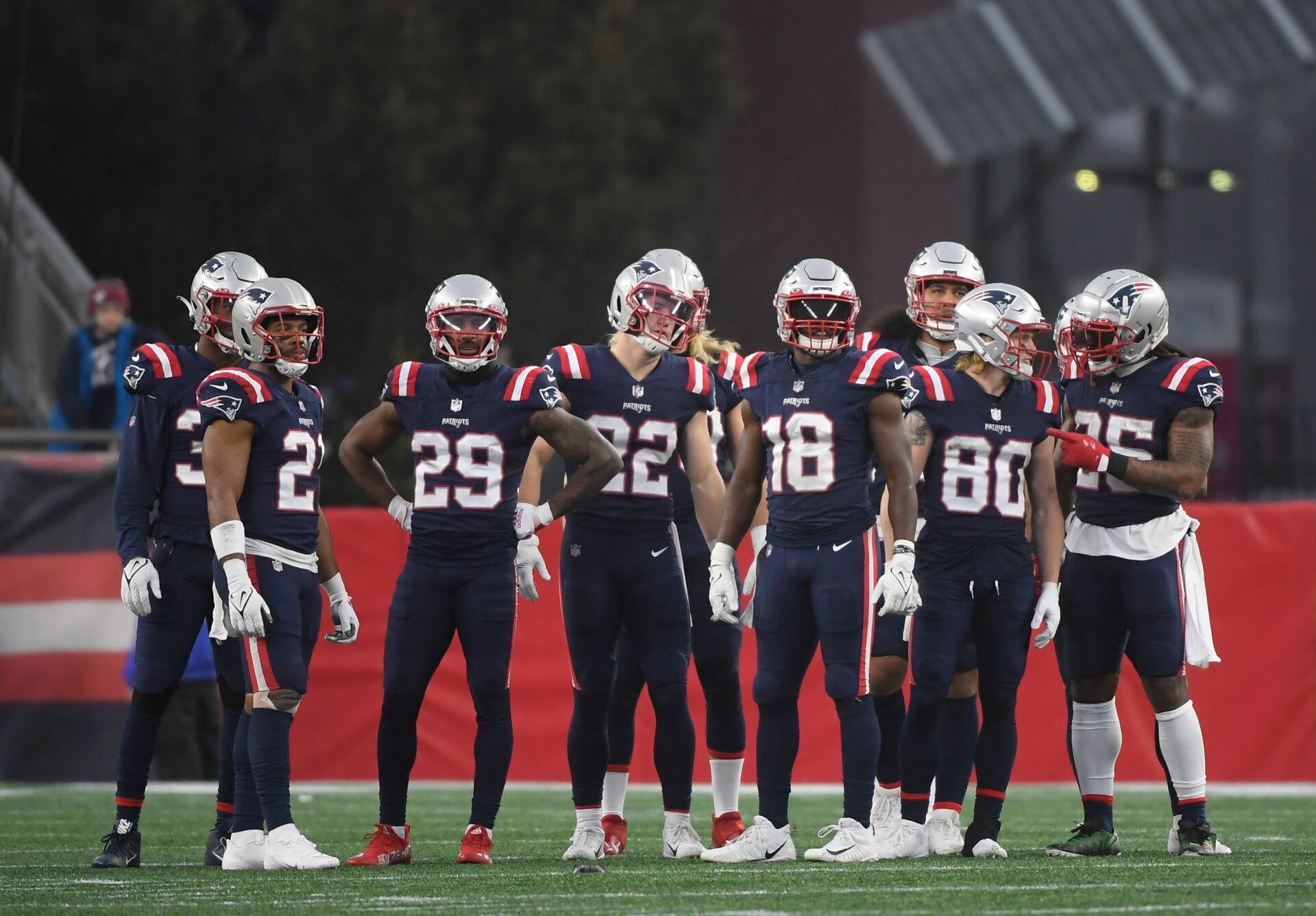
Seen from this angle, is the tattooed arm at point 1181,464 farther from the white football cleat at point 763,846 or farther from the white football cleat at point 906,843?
the white football cleat at point 763,846

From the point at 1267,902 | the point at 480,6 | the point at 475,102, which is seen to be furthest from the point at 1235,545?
the point at 480,6

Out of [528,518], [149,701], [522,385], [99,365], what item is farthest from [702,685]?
[99,365]

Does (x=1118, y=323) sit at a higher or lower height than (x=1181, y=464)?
higher

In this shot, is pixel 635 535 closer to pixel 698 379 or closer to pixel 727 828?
pixel 698 379

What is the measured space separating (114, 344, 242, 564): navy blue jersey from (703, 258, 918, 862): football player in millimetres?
1744

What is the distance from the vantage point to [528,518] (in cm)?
696

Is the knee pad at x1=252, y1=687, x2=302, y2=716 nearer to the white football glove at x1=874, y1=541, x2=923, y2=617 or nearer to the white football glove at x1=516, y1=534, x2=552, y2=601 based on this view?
the white football glove at x1=516, y1=534, x2=552, y2=601

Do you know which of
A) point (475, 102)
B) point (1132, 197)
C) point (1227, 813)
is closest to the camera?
point (1227, 813)

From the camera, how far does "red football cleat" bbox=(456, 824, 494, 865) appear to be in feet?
22.3

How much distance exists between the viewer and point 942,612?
6824 mm

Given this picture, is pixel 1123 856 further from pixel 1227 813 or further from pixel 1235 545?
pixel 1235 545

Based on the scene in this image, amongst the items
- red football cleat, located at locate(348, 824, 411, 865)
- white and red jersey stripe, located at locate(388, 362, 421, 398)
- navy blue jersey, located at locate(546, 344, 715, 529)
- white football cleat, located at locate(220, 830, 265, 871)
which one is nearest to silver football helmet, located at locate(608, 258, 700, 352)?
navy blue jersey, located at locate(546, 344, 715, 529)

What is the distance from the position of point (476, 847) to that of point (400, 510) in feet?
3.82

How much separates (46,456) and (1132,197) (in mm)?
19220
